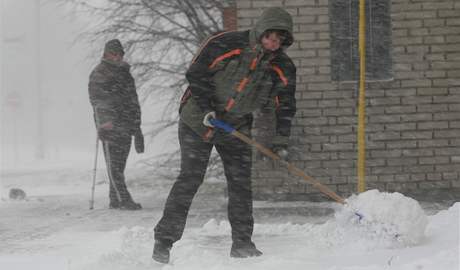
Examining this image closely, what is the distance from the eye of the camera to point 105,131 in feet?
31.6

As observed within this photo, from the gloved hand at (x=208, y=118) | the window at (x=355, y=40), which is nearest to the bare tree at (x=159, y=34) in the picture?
the window at (x=355, y=40)

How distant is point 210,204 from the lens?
10109 mm

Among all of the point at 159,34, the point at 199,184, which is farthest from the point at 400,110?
the point at 159,34

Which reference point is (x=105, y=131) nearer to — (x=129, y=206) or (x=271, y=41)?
(x=129, y=206)

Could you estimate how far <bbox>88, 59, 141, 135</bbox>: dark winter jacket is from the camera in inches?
380

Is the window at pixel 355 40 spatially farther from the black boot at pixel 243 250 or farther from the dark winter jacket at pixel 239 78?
the black boot at pixel 243 250

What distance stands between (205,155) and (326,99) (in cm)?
385

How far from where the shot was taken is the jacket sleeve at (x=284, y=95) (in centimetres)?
564

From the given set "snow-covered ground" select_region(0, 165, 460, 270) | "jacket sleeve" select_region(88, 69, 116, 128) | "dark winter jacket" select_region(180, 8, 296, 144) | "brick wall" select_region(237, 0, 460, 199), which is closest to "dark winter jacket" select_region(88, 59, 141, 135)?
"jacket sleeve" select_region(88, 69, 116, 128)

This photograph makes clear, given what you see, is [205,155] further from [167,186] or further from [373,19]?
[167,186]

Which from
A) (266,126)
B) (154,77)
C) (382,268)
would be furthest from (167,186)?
(382,268)

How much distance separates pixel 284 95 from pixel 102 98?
14.5 ft

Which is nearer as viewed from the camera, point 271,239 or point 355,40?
point 271,239

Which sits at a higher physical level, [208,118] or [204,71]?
[204,71]
